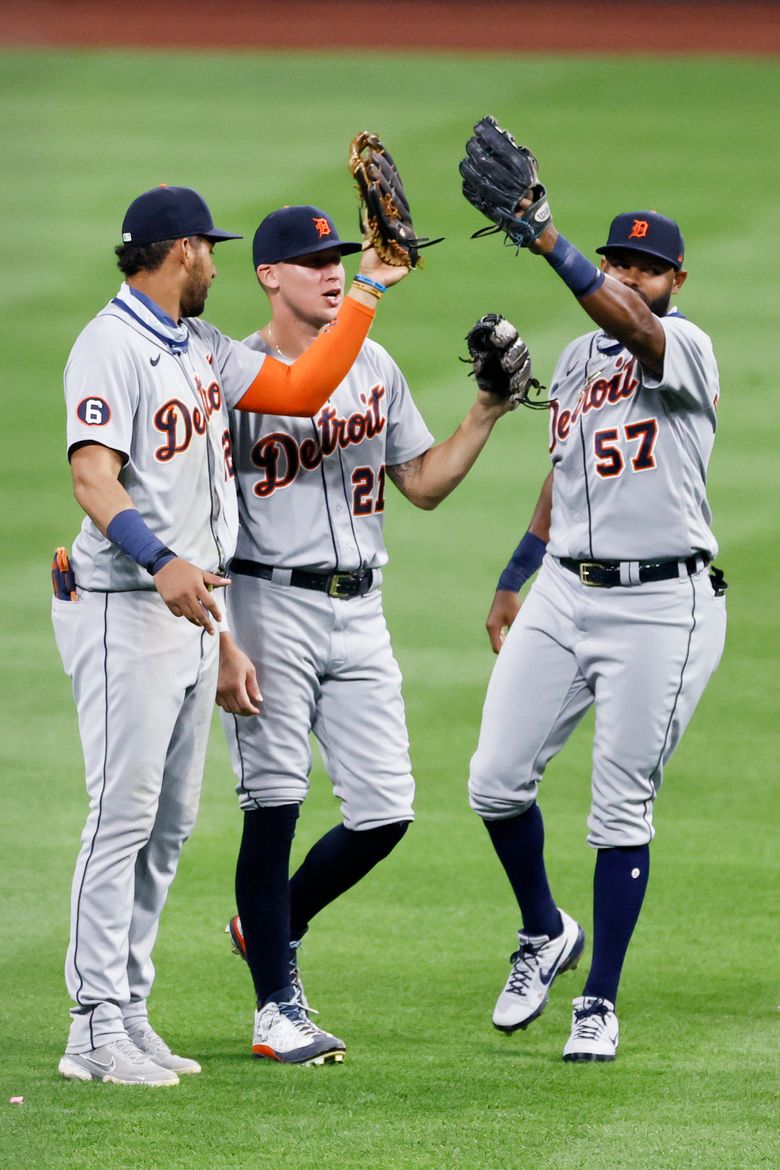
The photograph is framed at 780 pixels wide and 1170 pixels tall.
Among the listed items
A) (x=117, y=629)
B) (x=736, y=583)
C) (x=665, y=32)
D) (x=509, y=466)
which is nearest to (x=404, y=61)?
(x=665, y=32)

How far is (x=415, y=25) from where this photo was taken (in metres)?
20.9

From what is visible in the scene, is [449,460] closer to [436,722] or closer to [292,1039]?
[292,1039]

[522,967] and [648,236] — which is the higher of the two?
[648,236]

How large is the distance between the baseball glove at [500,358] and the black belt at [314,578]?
1.91 feet

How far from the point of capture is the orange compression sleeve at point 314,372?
4262mm

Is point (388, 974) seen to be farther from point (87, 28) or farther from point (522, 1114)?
point (87, 28)

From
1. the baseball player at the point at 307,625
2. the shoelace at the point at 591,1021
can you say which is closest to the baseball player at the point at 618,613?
the shoelace at the point at 591,1021

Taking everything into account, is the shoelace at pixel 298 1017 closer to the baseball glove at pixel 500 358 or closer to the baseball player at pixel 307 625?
the baseball player at pixel 307 625

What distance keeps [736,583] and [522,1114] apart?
583 centimetres

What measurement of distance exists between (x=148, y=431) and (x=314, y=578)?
68cm

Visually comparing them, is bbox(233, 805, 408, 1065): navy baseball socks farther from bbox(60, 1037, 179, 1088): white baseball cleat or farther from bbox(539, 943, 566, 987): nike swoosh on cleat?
bbox(539, 943, 566, 987): nike swoosh on cleat

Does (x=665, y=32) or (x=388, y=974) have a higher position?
(x=665, y=32)

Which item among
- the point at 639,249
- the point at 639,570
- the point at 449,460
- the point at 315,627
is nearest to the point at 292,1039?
the point at 315,627

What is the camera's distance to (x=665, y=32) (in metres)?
20.5
